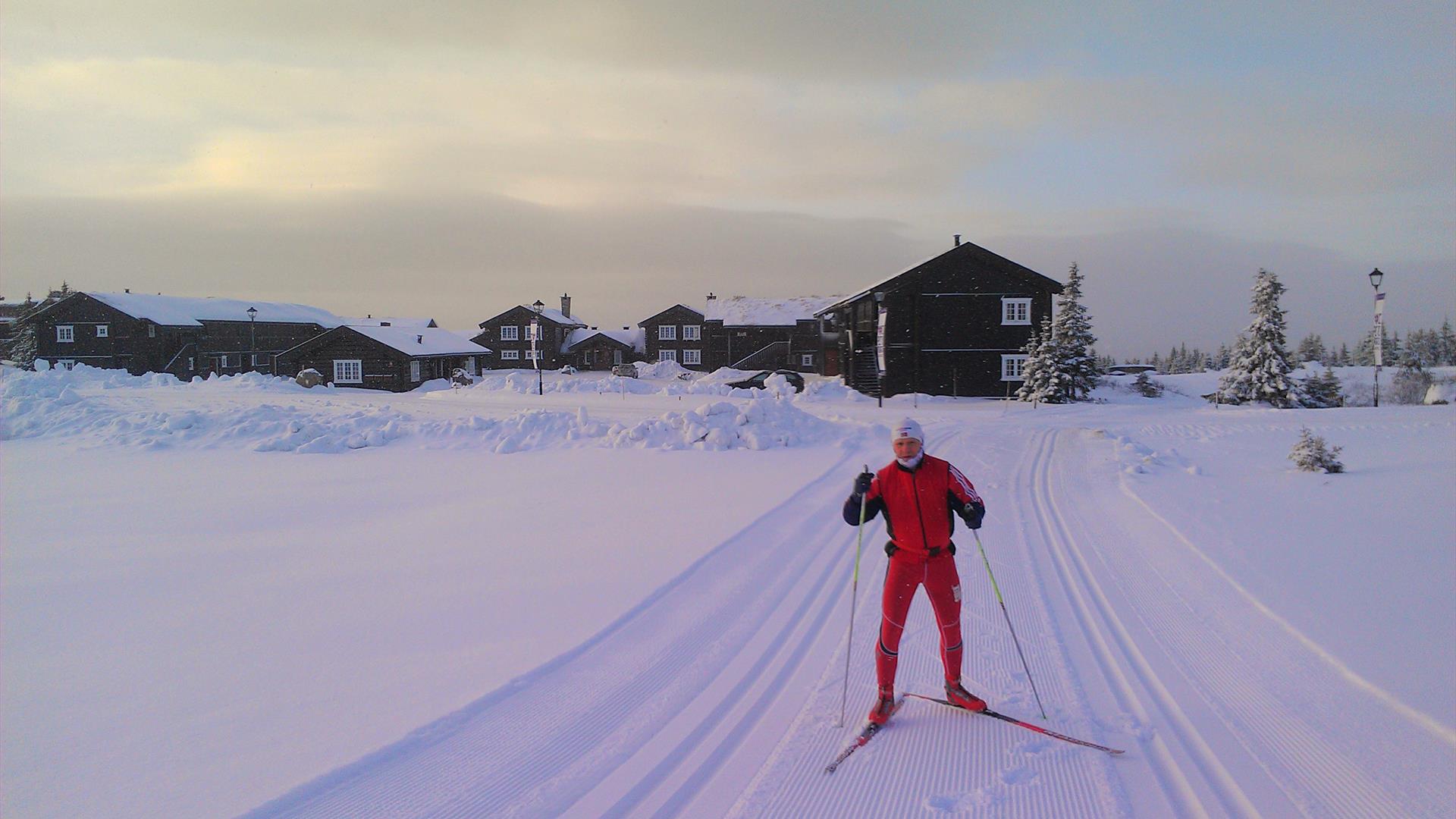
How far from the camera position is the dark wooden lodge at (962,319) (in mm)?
35531

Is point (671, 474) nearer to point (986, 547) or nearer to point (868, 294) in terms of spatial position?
point (986, 547)

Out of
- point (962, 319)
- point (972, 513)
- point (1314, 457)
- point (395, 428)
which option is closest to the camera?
point (972, 513)

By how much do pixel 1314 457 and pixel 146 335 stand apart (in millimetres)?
64466

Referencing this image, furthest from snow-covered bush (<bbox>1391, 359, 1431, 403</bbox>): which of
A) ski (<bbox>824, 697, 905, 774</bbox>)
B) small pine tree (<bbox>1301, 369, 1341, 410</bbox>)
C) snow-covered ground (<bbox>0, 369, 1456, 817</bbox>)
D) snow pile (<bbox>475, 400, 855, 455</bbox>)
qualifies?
ski (<bbox>824, 697, 905, 774</bbox>)

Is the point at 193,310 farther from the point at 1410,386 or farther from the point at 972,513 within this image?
the point at 1410,386

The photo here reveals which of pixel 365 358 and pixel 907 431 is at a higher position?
pixel 365 358

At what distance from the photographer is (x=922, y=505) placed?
4.59 meters

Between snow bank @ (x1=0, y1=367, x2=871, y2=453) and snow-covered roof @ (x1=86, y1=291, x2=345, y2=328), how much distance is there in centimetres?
3699

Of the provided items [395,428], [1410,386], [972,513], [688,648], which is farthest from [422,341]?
[1410,386]

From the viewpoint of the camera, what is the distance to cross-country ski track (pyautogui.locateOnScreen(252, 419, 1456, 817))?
12.2ft

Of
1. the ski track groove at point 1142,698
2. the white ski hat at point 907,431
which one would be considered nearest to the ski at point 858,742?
the ski track groove at point 1142,698

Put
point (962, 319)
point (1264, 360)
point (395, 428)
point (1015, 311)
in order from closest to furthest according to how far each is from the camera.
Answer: point (395, 428) → point (1264, 360) → point (1015, 311) → point (962, 319)

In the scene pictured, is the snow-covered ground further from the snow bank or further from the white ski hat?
the snow bank

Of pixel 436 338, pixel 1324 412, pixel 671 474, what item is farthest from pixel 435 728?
pixel 436 338
